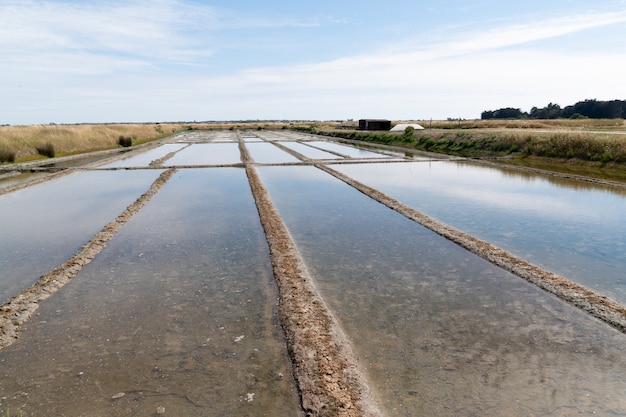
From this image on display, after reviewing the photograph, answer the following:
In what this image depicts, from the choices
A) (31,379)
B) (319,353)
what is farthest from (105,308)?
(319,353)

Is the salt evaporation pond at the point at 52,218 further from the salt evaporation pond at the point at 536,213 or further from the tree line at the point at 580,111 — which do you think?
the tree line at the point at 580,111

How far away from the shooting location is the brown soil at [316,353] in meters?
3.63

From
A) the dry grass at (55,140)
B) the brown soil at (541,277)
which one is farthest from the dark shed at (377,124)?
the brown soil at (541,277)

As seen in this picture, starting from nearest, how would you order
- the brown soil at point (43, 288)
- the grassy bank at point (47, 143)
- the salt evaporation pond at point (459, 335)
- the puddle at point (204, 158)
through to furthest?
the salt evaporation pond at point (459, 335)
the brown soil at point (43, 288)
the puddle at point (204, 158)
the grassy bank at point (47, 143)

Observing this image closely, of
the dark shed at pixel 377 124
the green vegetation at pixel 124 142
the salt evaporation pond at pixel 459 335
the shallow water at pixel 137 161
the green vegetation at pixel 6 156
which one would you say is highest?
the dark shed at pixel 377 124

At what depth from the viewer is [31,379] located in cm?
408

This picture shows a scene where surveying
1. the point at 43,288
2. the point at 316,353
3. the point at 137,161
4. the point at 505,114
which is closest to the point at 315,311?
the point at 316,353

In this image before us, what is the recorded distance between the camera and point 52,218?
11.0m

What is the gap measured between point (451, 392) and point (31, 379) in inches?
161

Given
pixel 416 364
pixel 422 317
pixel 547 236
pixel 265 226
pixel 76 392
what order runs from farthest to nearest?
pixel 265 226, pixel 547 236, pixel 422 317, pixel 416 364, pixel 76 392

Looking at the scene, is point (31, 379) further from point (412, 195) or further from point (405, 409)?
point (412, 195)

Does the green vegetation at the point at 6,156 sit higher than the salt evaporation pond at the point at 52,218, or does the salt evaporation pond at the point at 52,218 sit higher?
the green vegetation at the point at 6,156

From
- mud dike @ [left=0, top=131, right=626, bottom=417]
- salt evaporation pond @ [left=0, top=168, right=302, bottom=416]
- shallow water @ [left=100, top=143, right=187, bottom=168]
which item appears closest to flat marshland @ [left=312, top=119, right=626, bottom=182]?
mud dike @ [left=0, top=131, right=626, bottom=417]

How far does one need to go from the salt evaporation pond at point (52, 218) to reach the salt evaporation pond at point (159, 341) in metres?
0.97
